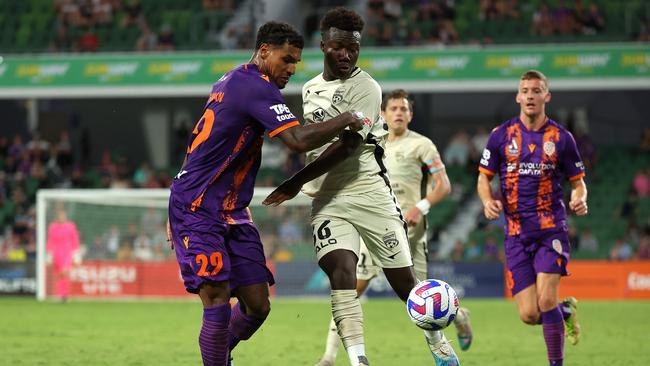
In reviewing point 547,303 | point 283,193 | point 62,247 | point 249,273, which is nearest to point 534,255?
point 547,303

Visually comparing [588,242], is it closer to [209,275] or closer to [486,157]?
[486,157]

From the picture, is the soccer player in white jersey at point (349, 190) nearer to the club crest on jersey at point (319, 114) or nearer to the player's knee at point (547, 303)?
the club crest on jersey at point (319, 114)

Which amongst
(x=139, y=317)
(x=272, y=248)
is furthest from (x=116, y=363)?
(x=272, y=248)

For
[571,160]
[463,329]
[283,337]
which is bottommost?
[283,337]

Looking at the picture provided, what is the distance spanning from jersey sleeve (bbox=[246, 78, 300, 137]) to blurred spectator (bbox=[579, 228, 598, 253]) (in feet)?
62.0

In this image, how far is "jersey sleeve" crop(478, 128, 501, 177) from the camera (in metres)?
8.73

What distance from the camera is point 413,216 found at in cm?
945

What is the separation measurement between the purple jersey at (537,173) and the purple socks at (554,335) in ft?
2.29

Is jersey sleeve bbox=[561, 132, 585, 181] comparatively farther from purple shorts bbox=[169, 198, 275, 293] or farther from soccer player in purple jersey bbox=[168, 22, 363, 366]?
purple shorts bbox=[169, 198, 275, 293]

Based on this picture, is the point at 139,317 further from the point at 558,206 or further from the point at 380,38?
the point at 380,38

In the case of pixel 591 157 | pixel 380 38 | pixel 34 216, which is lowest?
pixel 34 216

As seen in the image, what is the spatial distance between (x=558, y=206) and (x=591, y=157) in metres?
19.0

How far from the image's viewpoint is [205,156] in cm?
654

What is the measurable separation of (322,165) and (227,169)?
0.73 m
